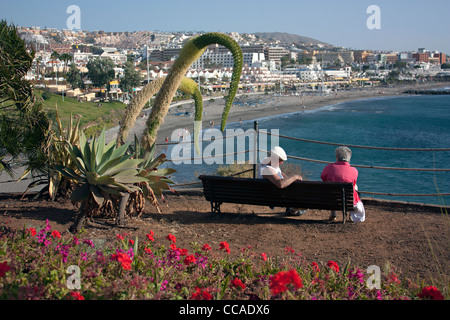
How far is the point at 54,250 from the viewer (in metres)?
2.93

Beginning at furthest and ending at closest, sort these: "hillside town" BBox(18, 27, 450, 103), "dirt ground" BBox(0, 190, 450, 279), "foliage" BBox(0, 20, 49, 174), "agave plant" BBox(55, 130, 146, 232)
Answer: "hillside town" BBox(18, 27, 450, 103) < "foliage" BBox(0, 20, 49, 174) < "agave plant" BBox(55, 130, 146, 232) < "dirt ground" BBox(0, 190, 450, 279)

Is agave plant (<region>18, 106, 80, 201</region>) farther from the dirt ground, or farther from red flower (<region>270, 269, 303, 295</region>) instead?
red flower (<region>270, 269, 303, 295</region>)

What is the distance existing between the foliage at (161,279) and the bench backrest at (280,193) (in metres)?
1.56

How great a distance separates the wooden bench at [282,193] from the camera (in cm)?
442

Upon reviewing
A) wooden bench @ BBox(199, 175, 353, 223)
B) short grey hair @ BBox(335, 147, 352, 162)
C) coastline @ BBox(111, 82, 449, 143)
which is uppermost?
short grey hair @ BBox(335, 147, 352, 162)

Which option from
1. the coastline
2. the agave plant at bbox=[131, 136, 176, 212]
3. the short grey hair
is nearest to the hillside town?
the coastline

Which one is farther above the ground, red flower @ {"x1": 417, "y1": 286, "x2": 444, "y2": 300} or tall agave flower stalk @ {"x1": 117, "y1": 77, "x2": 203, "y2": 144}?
tall agave flower stalk @ {"x1": 117, "y1": 77, "x2": 203, "y2": 144}

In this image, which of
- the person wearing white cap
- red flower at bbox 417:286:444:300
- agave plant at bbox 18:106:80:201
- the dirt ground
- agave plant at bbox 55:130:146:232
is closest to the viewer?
red flower at bbox 417:286:444:300

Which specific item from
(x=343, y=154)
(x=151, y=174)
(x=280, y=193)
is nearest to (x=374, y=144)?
(x=343, y=154)

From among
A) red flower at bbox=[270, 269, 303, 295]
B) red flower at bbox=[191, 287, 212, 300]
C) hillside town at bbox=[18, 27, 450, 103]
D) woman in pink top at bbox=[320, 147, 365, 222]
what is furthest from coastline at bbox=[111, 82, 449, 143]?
red flower at bbox=[270, 269, 303, 295]

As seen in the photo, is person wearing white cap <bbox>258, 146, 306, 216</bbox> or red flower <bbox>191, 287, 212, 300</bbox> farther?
person wearing white cap <bbox>258, 146, 306, 216</bbox>

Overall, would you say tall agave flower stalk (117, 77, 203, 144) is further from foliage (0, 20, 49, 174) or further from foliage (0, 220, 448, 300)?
foliage (0, 220, 448, 300)

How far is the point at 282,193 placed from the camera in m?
4.66

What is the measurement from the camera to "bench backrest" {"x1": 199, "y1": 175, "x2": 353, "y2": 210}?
441 cm
